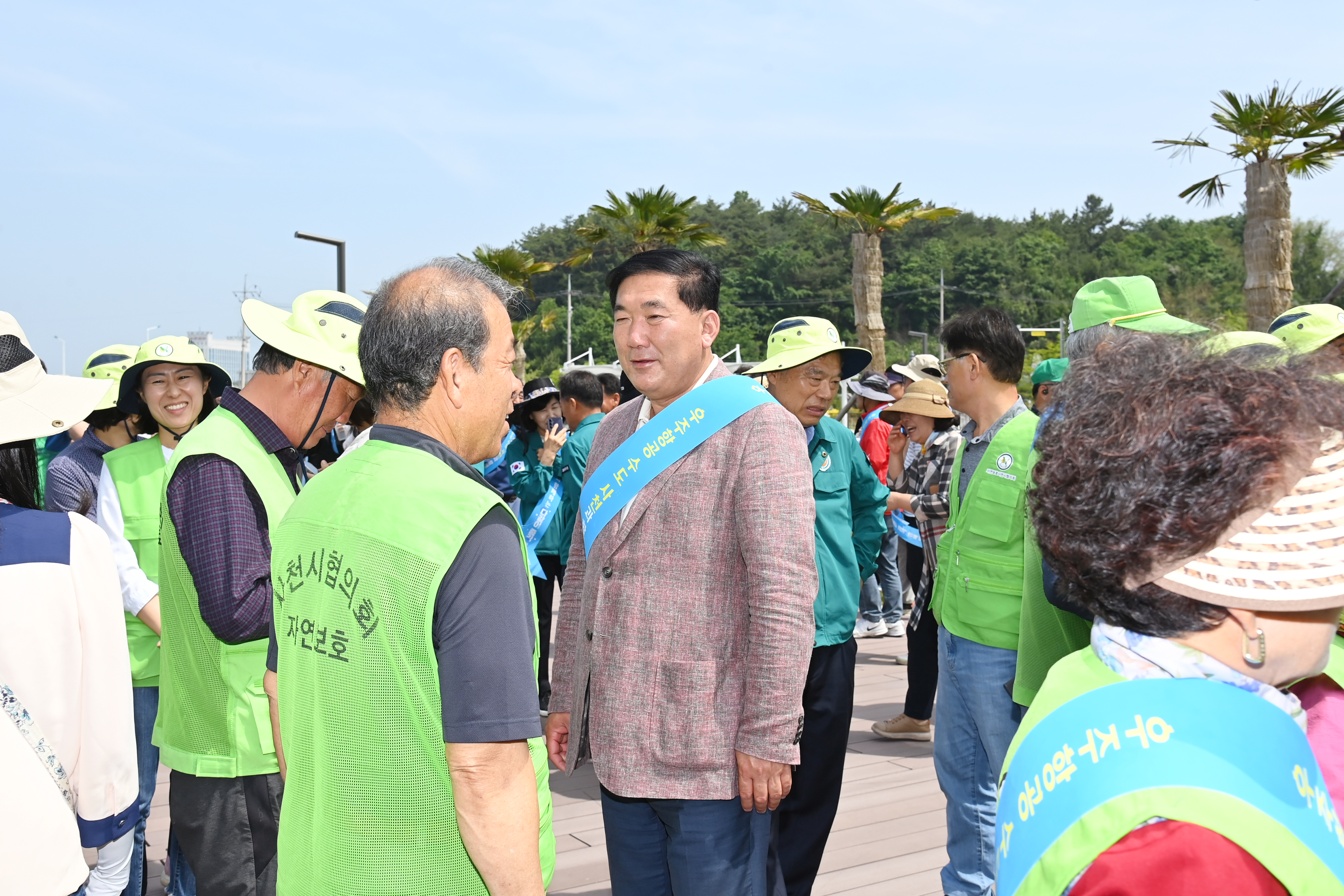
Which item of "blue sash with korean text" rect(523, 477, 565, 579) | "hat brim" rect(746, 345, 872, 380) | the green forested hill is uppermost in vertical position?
the green forested hill

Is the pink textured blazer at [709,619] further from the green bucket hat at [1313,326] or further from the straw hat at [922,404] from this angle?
the straw hat at [922,404]

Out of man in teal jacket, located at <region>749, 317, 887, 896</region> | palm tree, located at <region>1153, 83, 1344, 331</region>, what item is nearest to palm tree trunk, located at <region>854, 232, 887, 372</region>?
palm tree, located at <region>1153, 83, 1344, 331</region>

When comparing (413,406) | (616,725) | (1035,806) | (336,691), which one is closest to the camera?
Result: (1035,806)

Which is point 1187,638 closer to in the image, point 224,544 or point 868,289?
point 224,544

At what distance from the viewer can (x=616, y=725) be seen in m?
2.46

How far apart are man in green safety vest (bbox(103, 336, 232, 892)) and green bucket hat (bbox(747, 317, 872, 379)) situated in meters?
2.17

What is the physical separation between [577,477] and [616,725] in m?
3.38

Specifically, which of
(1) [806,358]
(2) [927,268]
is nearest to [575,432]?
(1) [806,358]

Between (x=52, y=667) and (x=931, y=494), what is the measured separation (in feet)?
12.1

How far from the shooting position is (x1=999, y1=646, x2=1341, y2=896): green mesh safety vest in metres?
0.89

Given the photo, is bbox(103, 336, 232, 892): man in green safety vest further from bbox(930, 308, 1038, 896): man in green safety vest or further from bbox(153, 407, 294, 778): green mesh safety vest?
bbox(930, 308, 1038, 896): man in green safety vest

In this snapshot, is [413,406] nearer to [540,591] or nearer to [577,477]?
[577,477]

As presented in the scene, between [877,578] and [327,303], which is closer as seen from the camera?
[327,303]

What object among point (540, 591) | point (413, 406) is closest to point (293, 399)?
point (413, 406)
